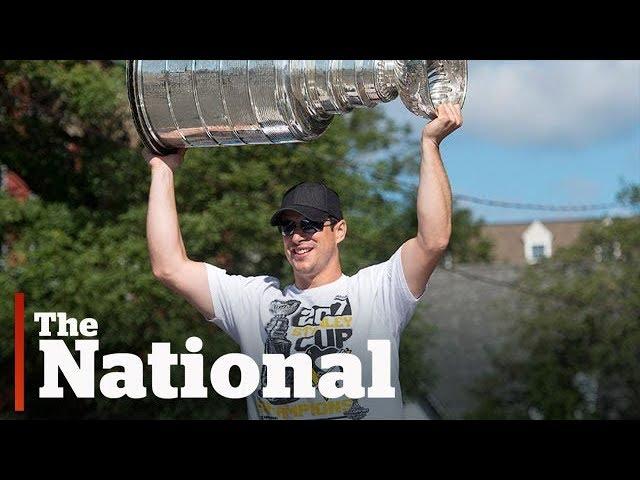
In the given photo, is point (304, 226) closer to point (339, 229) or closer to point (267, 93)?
point (339, 229)

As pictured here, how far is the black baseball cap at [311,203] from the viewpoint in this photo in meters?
2.94

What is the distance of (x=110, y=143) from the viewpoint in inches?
410

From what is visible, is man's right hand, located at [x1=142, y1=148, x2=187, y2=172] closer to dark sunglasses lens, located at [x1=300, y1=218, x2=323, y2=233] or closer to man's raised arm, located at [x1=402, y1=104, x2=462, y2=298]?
dark sunglasses lens, located at [x1=300, y1=218, x2=323, y2=233]

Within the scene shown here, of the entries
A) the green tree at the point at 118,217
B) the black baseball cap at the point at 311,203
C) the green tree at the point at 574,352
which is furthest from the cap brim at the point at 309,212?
the green tree at the point at 574,352

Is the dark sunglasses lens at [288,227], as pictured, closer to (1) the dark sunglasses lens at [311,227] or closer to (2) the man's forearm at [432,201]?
(1) the dark sunglasses lens at [311,227]

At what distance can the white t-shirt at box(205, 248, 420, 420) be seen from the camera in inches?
110

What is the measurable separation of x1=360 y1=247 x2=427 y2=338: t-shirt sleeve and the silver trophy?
382mm

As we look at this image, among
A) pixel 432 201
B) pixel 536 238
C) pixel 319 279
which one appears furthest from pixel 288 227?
pixel 536 238

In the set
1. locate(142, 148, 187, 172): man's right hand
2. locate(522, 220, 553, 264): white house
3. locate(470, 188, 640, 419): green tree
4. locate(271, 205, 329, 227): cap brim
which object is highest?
locate(522, 220, 553, 264): white house

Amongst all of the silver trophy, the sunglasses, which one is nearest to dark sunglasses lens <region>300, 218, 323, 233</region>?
the sunglasses

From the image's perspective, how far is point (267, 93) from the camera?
111 inches

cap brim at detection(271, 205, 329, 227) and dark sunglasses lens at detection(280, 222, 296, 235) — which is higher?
cap brim at detection(271, 205, 329, 227)
